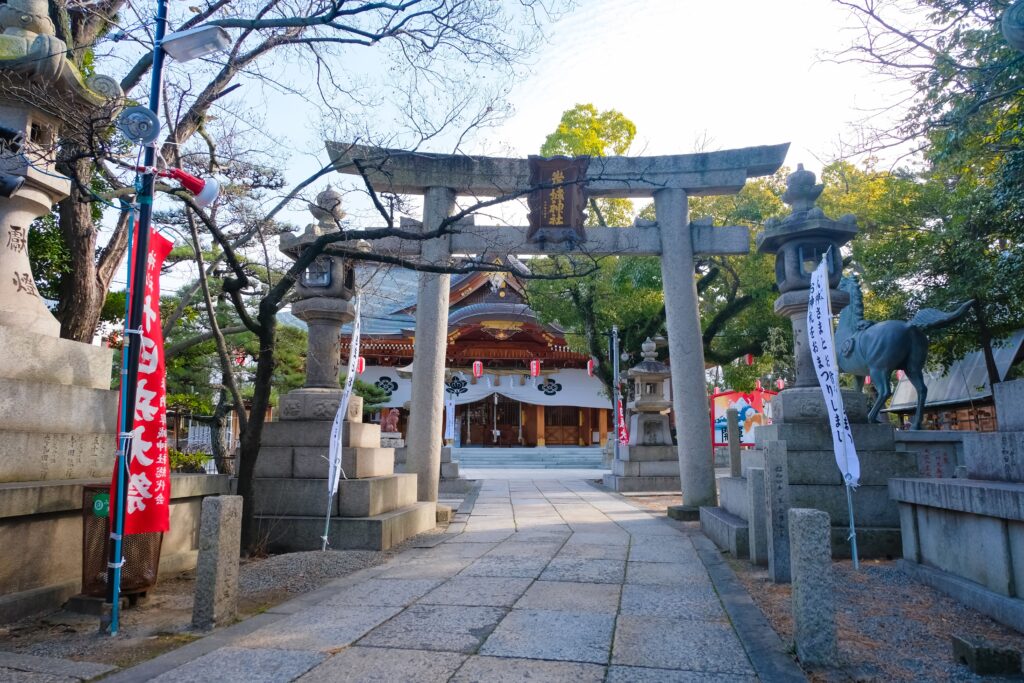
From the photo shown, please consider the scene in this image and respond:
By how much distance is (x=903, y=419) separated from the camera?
26828mm

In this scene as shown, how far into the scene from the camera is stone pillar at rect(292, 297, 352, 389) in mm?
7867

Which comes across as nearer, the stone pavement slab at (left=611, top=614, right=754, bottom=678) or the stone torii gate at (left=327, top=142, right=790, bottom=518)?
the stone pavement slab at (left=611, top=614, right=754, bottom=678)

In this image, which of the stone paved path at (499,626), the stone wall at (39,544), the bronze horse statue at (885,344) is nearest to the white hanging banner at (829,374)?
the stone paved path at (499,626)

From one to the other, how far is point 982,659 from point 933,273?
11.6 meters

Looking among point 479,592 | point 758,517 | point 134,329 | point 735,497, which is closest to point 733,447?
point 735,497

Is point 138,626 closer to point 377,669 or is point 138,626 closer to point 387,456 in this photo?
point 377,669

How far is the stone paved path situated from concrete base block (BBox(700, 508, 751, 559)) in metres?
0.40

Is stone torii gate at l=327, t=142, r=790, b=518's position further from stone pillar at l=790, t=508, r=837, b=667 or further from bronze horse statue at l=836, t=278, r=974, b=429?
stone pillar at l=790, t=508, r=837, b=667

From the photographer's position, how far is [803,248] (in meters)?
7.96

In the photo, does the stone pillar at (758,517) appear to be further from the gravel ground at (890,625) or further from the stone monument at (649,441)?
the stone monument at (649,441)

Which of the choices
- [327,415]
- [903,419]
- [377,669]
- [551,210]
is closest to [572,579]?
[377,669]

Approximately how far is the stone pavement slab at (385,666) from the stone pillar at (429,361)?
5867 mm

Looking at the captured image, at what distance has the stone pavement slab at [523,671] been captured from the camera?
3113 mm

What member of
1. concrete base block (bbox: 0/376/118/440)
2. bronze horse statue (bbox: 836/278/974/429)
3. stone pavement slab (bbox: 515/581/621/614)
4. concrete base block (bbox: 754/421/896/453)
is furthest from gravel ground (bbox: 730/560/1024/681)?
concrete base block (bbox: 0/376/118/440)
